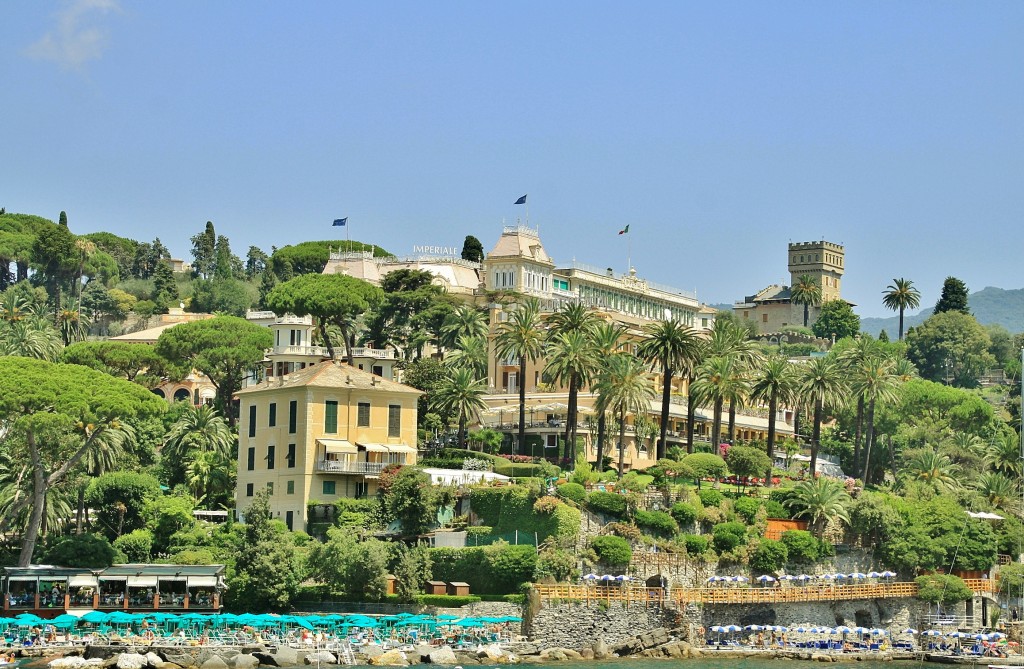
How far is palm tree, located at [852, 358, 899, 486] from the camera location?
113125 millimetres

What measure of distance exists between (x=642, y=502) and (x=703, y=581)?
529 centimetres

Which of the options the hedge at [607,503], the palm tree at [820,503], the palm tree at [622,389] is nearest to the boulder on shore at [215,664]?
the hedge at [607,503]

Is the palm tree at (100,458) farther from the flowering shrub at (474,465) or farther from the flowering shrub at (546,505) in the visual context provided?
the flowering shrub at (546,505)

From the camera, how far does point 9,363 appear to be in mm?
84062

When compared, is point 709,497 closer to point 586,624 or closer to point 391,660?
point 586,624

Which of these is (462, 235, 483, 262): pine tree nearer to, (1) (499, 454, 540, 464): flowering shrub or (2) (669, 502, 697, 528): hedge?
(1) (499, 454, 540, 464): flowering shrub

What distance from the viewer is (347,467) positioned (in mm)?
91125

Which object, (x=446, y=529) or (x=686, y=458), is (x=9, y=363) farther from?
(x=686, y=458)

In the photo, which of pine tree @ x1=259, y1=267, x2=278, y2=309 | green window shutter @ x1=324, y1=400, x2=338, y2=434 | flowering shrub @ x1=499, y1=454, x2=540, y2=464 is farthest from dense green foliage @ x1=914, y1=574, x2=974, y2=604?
pine tree @ x1=259, y1=267, x2=278, y2=309

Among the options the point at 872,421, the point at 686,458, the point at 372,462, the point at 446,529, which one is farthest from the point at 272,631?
the point at 872,421

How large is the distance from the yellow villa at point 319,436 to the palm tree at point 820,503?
21981 mm

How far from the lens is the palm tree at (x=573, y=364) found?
98.6m

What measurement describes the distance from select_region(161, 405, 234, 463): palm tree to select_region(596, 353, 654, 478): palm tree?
75.4ft

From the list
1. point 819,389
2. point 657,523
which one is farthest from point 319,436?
point 819,389
